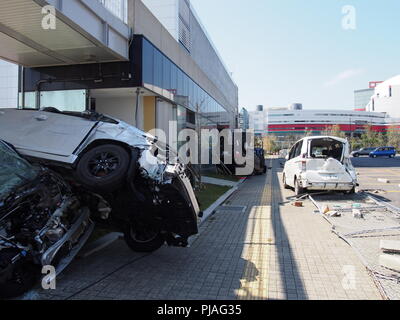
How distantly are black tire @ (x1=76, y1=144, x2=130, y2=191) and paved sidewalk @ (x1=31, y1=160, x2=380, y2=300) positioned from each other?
50.5 inches

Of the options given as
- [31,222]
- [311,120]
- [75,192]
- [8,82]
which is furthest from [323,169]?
[311,120]

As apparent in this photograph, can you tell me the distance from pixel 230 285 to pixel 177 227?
1.06 metres

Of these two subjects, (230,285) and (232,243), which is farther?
(232,243)

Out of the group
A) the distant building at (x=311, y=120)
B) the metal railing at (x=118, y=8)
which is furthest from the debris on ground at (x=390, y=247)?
the distant building at (x=311, y=120)

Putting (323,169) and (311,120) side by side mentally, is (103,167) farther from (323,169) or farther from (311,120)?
(311,120)

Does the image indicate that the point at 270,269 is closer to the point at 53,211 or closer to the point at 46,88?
the point at 53,211

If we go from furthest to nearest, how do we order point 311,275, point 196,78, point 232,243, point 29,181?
point 196,78, point 232,243, point 311,275, point 29,181

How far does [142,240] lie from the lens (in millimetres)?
5281

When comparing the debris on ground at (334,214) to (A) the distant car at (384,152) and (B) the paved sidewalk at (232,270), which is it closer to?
(B) the paved sidewalk at (232,270)

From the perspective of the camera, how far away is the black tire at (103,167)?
4.28 metres

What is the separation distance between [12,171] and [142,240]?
2.20m

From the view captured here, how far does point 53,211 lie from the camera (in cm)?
415

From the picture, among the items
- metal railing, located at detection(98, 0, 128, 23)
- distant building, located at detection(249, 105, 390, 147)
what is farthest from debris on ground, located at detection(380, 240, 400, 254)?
distant building, located at detection(249, 105, 390, 147)
